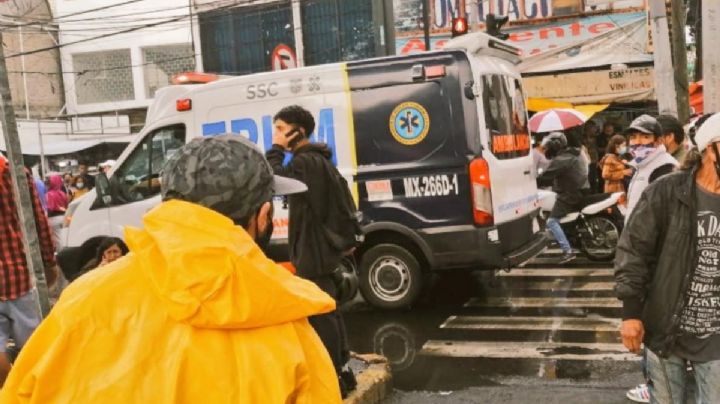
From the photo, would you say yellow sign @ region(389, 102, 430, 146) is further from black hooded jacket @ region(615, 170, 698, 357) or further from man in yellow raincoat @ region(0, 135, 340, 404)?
man in yellow raincoat @ region(0, 135, 340, 404)

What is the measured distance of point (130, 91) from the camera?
3656 cm

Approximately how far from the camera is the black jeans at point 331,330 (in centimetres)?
452

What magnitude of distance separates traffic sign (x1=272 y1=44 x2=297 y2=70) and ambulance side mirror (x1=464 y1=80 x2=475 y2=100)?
1485 centimetres

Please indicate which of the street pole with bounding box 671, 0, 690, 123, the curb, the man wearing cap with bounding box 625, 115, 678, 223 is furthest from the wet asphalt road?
the street pole with bounding box 671, 0, 690, 123

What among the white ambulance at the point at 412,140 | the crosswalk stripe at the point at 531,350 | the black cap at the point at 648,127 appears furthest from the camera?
the white ambulance at the point at 412,140

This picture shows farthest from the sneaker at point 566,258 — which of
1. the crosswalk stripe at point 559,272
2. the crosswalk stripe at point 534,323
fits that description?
the crosswalk stripe at point 534,323

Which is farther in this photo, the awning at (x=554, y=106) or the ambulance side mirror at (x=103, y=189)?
the awning at (x=554, y=106)

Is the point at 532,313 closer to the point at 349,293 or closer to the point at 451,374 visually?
the point at 451,374

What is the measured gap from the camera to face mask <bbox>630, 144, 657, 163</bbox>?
4.68m

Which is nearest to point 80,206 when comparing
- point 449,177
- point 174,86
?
point 174,86

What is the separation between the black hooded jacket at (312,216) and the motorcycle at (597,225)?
5.51m

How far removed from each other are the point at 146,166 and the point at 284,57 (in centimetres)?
1369

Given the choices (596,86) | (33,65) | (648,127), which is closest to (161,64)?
(33,65)

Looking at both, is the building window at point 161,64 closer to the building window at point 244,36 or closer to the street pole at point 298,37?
the building window at point 244,36
